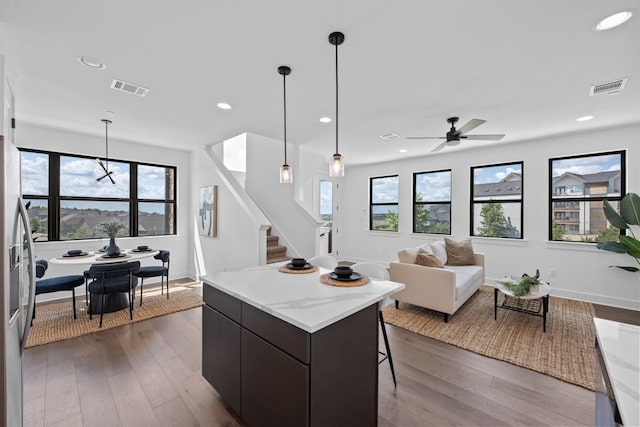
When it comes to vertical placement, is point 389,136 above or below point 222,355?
above

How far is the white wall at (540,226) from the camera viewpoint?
3.96 metres

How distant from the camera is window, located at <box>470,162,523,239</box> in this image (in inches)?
195

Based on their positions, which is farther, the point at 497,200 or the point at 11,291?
the point at 497,200

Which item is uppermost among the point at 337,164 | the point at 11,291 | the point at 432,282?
the point at 337,164

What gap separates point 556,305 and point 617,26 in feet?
12.3

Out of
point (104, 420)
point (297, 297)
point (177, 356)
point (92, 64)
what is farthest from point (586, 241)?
point (92, 64)

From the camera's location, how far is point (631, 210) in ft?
9.28

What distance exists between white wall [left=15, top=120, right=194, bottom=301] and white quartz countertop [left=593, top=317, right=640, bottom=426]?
5.33 meters

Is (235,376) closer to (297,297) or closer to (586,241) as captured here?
(297,297)

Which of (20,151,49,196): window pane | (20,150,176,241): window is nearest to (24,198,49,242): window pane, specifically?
(20,150,176,241): window

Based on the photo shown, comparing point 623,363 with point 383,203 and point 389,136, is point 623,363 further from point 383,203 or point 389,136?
point 383,203

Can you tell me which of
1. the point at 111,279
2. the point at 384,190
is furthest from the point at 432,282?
the point at 111,279

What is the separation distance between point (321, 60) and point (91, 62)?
1940 millimetres

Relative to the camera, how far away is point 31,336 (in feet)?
9.99
